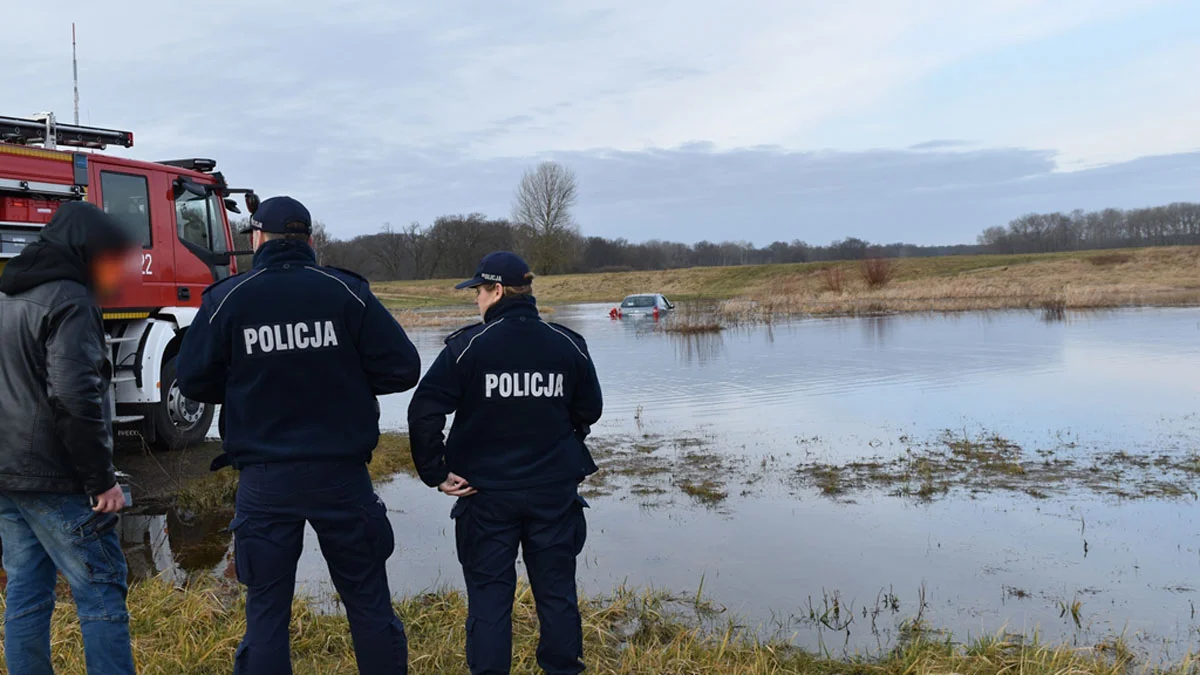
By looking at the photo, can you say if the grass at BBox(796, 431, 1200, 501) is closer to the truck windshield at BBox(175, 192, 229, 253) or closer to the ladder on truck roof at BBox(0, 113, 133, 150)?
the truck windshield at BBox(175, 192, 229, 253)

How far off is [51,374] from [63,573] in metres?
0.80

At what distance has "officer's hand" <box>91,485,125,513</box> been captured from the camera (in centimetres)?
352

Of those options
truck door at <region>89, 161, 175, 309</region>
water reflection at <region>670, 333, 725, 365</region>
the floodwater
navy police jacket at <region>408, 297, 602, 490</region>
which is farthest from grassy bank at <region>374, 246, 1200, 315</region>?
navy police jacket at <region>408, 297, 602, 490</region>

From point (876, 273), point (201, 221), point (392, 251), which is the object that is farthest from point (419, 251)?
point (201, 221)

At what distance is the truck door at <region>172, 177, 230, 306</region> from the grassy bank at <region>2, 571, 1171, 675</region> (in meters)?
4.77

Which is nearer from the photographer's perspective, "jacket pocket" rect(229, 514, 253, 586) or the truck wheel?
"jacket pocket" rect(229, 514, 253, 586)

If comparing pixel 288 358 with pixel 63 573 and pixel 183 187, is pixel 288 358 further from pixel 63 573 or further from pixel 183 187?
pixel 183 187

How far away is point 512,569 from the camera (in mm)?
3926

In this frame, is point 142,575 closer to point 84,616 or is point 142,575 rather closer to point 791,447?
point 84,616

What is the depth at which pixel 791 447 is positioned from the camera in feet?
34.3

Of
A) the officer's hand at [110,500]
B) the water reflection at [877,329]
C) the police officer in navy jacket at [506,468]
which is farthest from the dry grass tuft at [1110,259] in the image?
the officer's hand at [110,500]

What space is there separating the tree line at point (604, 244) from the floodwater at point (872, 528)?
49.1 m

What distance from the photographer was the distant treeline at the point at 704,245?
265ft

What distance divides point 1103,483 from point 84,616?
8.27 metres
